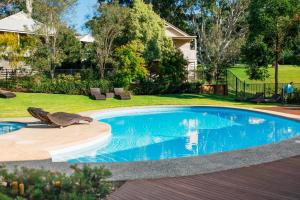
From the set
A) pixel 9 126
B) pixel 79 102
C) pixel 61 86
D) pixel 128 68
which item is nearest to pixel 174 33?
pixel 128 68

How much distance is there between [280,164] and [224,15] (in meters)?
34.8

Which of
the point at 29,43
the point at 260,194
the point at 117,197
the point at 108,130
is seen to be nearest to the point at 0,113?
the point at 108,130

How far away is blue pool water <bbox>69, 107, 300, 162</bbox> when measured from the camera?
12.8 meters

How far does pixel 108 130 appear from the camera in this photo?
14.7 meters

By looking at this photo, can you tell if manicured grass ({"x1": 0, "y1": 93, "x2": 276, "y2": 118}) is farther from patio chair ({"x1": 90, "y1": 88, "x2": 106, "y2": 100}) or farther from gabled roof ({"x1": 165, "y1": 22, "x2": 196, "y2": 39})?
gabled roof ({"x1": 165, "y1": 22, "x2": 196, "y2": 39})

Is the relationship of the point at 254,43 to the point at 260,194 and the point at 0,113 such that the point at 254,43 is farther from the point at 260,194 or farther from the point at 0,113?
the point at 260,194

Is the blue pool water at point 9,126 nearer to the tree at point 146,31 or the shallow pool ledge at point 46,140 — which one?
the shallow pool ledge at point 46,140

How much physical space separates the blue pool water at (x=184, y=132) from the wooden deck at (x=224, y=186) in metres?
4.39

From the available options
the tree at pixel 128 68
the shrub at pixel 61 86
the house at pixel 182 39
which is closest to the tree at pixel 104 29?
the tree at pixel 128 68

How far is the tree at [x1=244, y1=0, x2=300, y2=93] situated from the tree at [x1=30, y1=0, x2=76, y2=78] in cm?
1441

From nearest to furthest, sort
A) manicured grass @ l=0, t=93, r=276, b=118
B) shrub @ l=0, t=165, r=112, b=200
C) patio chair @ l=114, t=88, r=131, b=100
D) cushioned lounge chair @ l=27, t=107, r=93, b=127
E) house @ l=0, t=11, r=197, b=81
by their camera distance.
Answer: shrub @ l=0, t=165, r=112, b=200 < cushioned lounge chair @ l=27, t=107, r=93, b=127 < manicured grass @ l=0, t=93, r=276, b=118 < patio chair @ l=114, t=88, r=131, b=100 < house @ l=0, t=11, r=197, b=81

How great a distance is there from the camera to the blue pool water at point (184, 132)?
1283 cm

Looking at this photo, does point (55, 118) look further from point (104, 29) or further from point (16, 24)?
point (16, 24)

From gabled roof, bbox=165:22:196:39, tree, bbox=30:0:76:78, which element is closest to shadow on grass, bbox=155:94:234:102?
tree, bbox=30:0:76:78
